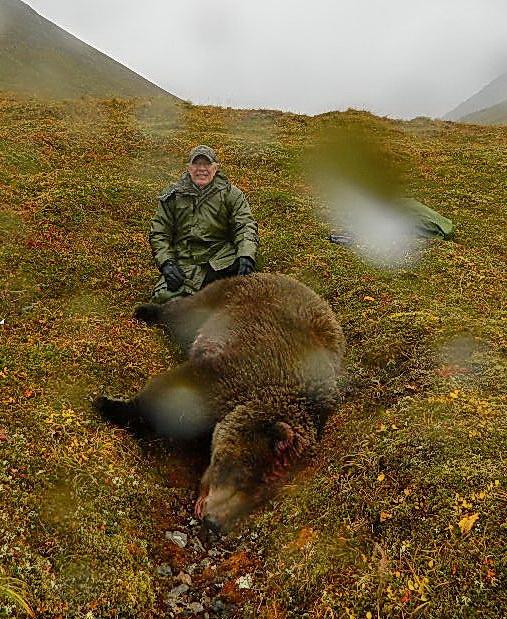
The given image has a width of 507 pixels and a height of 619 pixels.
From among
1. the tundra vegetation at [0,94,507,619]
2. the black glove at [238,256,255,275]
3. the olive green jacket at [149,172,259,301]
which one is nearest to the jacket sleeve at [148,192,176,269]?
the olive green jacket at [149,172,259,301]

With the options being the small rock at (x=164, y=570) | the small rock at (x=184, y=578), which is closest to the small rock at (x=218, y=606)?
the small rock at (x=184, y=578)

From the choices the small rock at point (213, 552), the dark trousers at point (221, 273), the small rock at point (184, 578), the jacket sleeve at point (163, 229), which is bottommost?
the small rock at point (213, 552)

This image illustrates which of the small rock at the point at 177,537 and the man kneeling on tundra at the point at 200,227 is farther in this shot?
the man kneeling on tundra at the point at 200,227

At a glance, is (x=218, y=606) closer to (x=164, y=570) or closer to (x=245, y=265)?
(x=164, y=570)

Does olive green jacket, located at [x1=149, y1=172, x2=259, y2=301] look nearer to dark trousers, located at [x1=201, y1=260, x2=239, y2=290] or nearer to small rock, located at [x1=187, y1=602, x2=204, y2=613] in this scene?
dark trousers, located at [x1=201, y1=260, x2=239, y2=290]

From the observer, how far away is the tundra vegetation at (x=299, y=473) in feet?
14.5

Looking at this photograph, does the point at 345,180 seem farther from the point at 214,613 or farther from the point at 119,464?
the point at 214,613

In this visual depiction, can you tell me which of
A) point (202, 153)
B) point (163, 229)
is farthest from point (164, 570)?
point (202, 153)

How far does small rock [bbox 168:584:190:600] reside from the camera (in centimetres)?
482

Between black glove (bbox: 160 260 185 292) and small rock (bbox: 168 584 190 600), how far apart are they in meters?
5.04

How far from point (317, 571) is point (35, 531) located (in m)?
2.20

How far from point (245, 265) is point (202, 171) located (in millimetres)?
1796

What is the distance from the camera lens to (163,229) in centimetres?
968

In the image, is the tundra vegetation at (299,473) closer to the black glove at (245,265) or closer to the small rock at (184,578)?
the small rock at (184,578)
